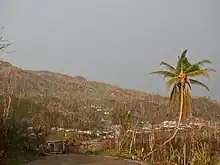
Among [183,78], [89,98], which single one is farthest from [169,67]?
[89,98]

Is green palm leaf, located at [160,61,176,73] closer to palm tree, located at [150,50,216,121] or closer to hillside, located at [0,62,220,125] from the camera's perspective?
palm tree, located at [150,50,216,121]

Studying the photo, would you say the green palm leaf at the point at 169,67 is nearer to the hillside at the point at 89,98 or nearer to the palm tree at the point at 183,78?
the palm tree at the point at 183,78

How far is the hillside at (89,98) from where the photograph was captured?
57.4 meters

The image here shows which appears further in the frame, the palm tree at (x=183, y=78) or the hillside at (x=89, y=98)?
the hillside at (x=89, y=98)

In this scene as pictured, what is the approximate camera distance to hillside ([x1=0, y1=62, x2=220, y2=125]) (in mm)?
57438

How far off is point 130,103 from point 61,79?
892 inches

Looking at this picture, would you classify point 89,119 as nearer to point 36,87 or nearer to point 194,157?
point 36,87

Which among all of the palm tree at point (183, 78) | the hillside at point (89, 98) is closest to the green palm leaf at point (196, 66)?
the palm tree at point (183, 78)

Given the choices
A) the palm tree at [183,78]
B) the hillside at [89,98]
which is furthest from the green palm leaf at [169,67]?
the hillside at [89,98]

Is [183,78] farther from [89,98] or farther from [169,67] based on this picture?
[89,98]

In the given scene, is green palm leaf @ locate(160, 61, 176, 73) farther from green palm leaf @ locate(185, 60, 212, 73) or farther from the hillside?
the hillside

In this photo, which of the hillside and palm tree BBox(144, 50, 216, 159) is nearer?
palm tree BBox(144, 50, 216, 159)

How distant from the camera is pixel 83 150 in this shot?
34344 mm

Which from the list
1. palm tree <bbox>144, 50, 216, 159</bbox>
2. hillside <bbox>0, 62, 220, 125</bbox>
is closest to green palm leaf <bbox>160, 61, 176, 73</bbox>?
palm tree <bbox>144, 50, 216, 159</bbox>
